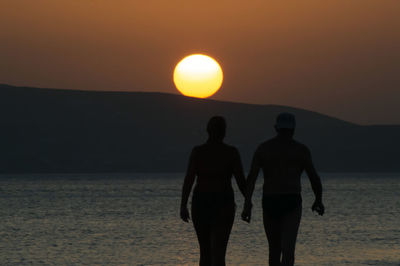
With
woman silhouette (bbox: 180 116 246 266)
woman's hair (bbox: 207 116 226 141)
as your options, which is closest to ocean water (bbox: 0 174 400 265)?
woman silhouette (bbox: 180 116 246 266)

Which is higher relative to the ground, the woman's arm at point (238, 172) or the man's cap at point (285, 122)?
the man's cap at point (285, 122)

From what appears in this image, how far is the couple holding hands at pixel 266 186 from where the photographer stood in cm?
1122

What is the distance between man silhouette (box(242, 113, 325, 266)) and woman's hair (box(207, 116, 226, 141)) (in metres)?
0.49

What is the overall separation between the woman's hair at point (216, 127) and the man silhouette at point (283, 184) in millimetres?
488

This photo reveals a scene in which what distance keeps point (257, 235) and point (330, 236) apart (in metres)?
3.46

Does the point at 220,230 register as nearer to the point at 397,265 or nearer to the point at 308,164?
the point at 308,164

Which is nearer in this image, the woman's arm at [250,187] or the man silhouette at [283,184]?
the woman's arm at [250,187]

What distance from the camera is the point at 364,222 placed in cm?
5734

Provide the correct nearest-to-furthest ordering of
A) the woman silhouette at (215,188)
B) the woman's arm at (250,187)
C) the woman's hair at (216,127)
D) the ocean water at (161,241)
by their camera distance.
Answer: the woman's arm at (250,187), the woman's hair at (216,127), the woman silhouette at (215,188), the ocean water at (161,241)

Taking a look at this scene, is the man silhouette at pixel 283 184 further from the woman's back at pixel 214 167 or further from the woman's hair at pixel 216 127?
the woman's hair at pixel 216 127

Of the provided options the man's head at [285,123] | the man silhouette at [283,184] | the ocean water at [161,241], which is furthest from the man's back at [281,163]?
the ocean water at [161,241]

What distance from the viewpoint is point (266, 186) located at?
11.3 meters

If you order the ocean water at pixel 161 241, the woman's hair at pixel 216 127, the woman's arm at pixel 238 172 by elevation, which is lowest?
the ocean water at pixel 161 241

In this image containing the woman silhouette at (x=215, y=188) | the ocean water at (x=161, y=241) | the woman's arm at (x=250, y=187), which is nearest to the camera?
the woman's arm at (x=250, y=187)
